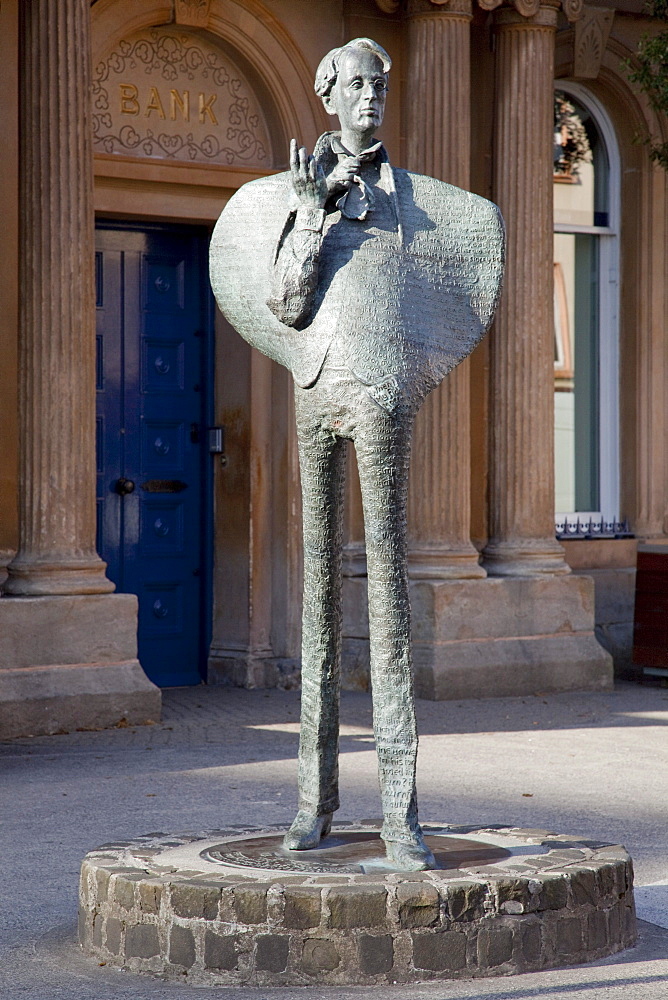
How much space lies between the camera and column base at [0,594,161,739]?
8688 millimetres

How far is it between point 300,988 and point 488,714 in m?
5.83

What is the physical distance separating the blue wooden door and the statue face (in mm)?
6376

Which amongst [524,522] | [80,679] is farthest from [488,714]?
[80,679]

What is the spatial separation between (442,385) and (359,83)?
629 centimetres

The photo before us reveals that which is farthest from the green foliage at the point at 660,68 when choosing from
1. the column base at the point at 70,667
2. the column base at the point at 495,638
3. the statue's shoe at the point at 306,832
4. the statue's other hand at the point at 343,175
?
the statue's shoe at the point at 306,832

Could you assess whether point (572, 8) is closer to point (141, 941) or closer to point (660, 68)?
point (660, 68)

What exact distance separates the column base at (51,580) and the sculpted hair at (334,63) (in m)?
5.00

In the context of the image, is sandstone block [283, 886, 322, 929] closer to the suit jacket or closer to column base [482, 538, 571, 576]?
the suit jacket

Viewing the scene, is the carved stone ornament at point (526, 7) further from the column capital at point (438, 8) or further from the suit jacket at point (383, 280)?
the suit jacket at point (383, 280)

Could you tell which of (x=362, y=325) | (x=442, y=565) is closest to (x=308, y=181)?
(x=362, y=325)

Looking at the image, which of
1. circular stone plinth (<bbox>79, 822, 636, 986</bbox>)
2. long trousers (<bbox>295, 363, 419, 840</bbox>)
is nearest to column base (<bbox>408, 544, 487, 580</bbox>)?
long trousers (<bbox>295, 363, 419, 840</bbox>)

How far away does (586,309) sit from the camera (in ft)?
43.2

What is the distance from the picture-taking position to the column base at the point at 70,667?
8688 millimetres

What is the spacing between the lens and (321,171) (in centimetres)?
438
